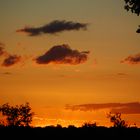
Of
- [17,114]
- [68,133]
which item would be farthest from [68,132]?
[17,114]

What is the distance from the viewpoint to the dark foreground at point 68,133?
2961 centimetres

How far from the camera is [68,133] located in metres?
30.5

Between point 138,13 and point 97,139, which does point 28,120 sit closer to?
point 138,13

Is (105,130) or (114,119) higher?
(114,119)

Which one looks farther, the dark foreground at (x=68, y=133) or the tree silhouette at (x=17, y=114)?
the tree silhouette at (x=17, y=114)

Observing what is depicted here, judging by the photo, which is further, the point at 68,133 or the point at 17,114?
the point at 17,114

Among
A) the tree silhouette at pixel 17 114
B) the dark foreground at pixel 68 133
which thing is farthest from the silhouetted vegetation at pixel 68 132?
the tree silhouette at pixel 17 114

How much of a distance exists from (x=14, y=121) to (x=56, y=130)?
333 ft

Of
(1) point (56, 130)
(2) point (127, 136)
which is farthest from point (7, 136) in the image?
(2) point (127, 136)

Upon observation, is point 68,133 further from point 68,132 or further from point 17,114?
point 17,114

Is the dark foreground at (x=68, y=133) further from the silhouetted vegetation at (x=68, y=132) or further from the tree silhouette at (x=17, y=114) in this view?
the tree silhouette at (x=17, y=114)

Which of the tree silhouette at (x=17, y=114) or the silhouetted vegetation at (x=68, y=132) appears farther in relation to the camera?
the tree silhouette at (x=17, y=114)

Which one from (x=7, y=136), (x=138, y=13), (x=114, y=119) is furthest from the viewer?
(x=114, y=119)

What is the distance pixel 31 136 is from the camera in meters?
29.7
